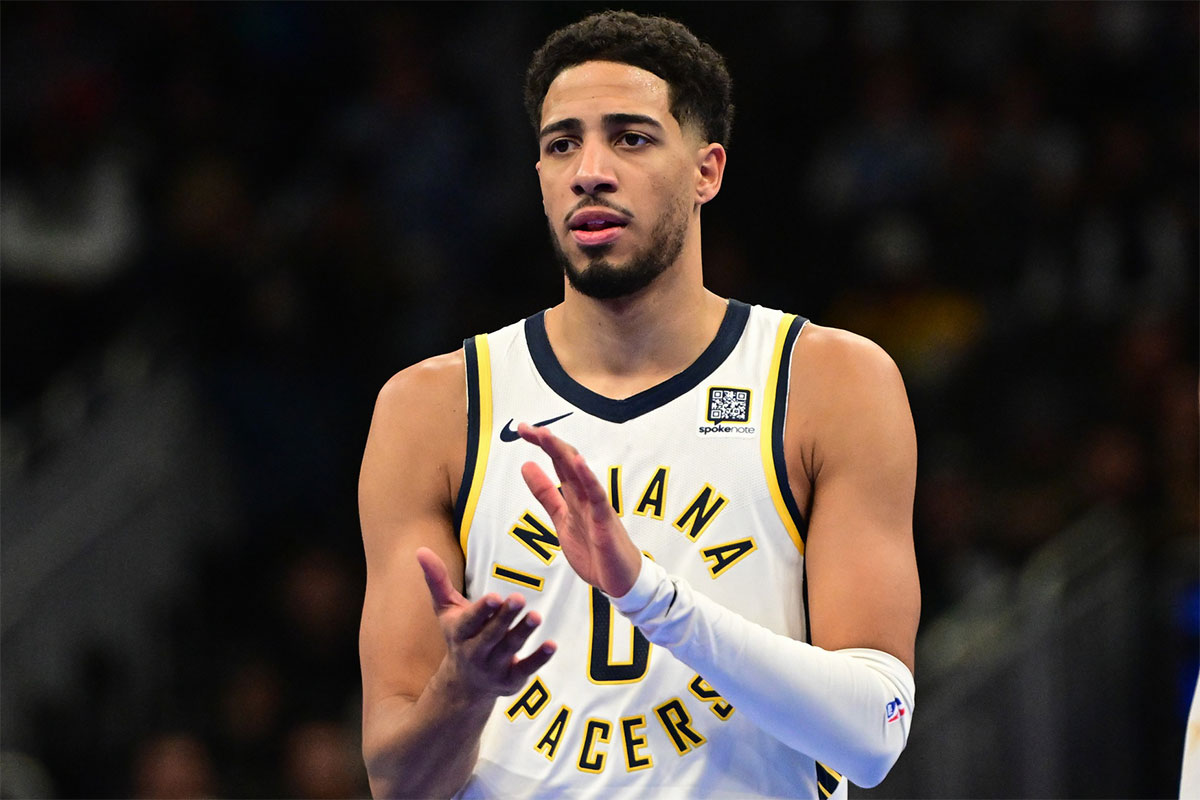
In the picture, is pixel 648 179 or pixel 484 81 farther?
pixel 484 81

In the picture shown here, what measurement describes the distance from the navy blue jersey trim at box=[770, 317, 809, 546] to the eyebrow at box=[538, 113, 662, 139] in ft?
2.33

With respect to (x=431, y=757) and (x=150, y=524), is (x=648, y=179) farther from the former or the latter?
(x=150, y=524)

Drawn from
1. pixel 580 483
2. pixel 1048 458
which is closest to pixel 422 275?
pixel 1048 458

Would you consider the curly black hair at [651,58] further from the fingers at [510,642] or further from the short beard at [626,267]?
the fingers at [510,642]

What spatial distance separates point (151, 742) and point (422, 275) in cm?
305

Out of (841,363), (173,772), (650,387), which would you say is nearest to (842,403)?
(841,363)

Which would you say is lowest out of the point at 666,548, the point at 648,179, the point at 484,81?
the point at 666,548

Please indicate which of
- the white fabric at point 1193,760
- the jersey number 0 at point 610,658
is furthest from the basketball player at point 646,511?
the white fabric at point 1193,760

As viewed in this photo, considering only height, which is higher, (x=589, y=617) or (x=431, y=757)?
(x=589, y=617)

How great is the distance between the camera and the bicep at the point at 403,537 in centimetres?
379

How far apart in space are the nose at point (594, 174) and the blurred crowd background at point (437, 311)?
3.54 metres

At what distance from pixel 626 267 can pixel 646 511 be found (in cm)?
65

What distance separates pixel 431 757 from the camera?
3.58 m

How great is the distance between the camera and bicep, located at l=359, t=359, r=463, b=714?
379cm
